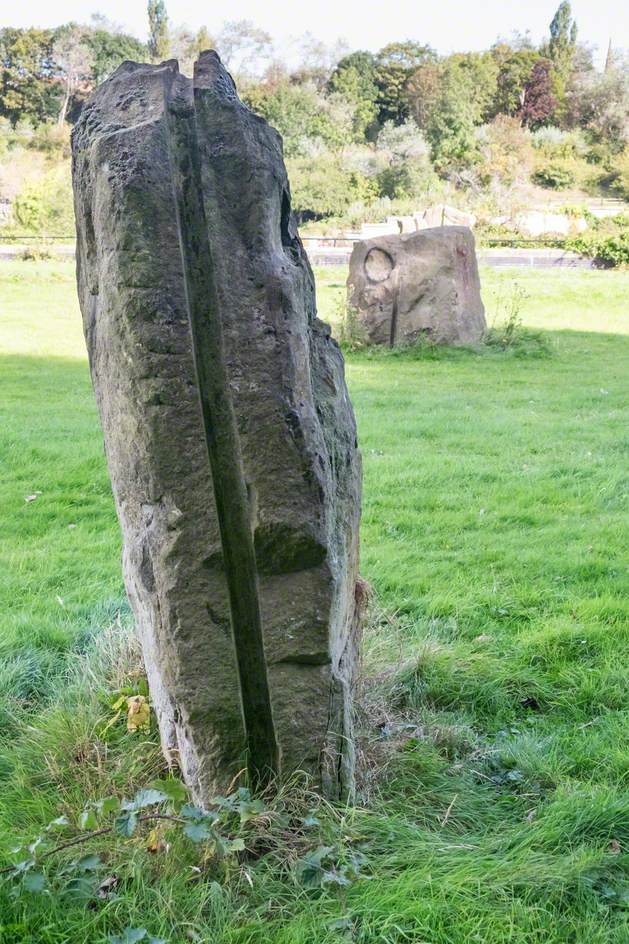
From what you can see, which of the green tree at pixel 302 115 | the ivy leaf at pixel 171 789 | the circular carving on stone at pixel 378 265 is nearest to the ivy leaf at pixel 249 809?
the ivy leaf at pixel 171 789

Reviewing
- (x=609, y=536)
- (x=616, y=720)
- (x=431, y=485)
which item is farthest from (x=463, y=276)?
(x=616, y=720)

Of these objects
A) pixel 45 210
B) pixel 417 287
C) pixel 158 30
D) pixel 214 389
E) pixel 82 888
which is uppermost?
pixel 158 30

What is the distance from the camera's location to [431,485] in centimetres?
689

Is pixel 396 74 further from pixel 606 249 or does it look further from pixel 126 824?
pixel 126 824

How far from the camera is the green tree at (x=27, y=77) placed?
5010 cm

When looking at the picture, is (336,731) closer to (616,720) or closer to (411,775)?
(411,775)

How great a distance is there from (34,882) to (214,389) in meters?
1.32

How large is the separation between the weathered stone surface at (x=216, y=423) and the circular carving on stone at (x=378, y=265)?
457 inches

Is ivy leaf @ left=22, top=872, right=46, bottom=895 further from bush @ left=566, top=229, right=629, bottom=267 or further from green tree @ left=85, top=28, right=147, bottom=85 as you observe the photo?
green tree @ left=85, top=28, right=147, bottom=85

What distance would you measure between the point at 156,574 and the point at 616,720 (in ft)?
6.50

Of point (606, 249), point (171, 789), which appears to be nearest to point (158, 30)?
point (606, 249)

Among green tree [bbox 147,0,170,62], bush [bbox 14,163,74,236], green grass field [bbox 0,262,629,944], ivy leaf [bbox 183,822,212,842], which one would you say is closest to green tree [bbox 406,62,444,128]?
green tree [bbox 147,0,170,62]

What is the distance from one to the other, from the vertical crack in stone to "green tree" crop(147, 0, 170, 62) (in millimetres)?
59545

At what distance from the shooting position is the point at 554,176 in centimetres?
4569
